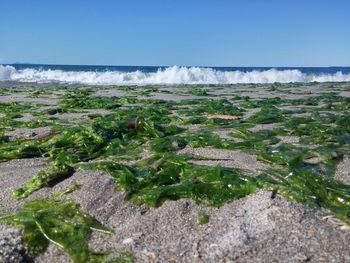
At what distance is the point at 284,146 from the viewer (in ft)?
15.8

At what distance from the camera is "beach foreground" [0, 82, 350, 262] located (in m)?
2.50

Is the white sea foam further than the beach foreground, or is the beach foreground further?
the white sea foam

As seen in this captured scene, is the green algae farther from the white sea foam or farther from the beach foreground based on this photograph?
the white sea foam

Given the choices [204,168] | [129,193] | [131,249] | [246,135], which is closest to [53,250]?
[131,249]

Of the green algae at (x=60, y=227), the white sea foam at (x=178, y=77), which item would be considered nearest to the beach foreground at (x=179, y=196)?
the green algae at (x=60, y=227)

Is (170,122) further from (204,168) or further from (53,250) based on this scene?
(53,250)

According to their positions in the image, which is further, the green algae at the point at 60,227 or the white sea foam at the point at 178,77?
the white sea foam at the point at 178,77

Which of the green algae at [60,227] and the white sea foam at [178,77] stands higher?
the green algae at [60,227]

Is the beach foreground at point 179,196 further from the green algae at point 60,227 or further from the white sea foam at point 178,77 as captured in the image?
the white sea foam at point 178,77

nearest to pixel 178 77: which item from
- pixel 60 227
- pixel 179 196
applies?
pixel 179 196

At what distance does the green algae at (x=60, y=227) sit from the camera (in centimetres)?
251

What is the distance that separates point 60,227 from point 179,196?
0.85 meters

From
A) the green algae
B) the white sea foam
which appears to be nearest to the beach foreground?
the green algae

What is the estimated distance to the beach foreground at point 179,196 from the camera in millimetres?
2498
